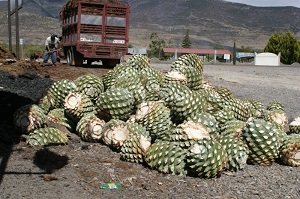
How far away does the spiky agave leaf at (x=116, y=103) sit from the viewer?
6031mm

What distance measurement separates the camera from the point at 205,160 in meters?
4.91

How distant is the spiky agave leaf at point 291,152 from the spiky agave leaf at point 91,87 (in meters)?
2.80

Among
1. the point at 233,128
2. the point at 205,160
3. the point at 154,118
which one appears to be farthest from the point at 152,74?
the point at 205,160

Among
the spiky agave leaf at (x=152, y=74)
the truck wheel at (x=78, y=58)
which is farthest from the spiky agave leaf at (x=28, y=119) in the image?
the truck wheel at (x=78, y=58)

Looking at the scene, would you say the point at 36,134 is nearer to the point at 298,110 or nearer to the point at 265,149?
the point at 265,149

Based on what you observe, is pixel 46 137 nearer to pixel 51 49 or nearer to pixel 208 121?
pixel 208 121

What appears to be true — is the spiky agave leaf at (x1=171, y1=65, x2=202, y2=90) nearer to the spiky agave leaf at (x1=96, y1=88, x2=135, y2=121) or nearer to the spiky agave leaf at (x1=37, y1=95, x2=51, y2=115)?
the spiky agave leaf at (x1=96, y1=88, x2=135, y2=121)

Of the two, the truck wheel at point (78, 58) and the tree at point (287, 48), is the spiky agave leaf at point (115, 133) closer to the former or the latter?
the truck wheel at point (78, 58)

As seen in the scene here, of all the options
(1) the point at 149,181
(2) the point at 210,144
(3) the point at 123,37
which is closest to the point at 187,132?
(2) the point at 210,144

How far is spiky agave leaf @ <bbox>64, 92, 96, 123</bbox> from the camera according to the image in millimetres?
6250

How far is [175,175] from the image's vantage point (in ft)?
16.5

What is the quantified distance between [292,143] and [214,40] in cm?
17998

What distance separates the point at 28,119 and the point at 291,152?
3.60 meters

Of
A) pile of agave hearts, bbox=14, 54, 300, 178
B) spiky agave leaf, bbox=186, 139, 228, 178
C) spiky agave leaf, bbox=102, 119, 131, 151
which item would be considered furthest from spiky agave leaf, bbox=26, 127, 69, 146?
spiky agave leaf, bbox=186, 139, 228, 178
